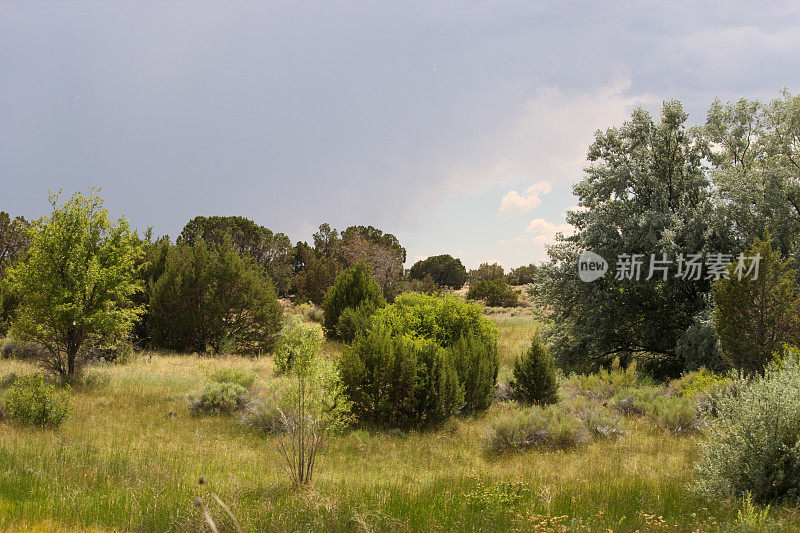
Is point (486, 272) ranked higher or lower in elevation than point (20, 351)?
higher

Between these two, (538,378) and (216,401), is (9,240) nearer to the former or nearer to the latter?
(216,401)

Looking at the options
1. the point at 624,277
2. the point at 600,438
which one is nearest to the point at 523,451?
the point at 600,438

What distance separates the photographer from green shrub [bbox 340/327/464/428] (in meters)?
11.5

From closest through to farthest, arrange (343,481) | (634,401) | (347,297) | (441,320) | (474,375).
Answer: (343,481), (634,401), (474,375), (441,320), (347,297)

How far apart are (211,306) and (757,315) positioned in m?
20.6

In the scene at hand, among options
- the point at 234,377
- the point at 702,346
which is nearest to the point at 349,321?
the point at 234,377

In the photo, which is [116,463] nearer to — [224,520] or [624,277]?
[224,520]

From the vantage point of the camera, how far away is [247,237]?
185 ft

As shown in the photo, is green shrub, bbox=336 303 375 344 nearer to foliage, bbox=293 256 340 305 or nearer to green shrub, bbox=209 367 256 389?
green shrub, bbox=209 367 256 389

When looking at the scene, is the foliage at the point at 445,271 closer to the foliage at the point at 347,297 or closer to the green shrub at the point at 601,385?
the foliage at the point at 347,297

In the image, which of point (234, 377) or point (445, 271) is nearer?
point (234, 377)

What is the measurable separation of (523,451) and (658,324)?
12.9 meters

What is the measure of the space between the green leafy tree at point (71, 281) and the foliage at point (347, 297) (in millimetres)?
12075

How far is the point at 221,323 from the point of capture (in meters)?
22.1
